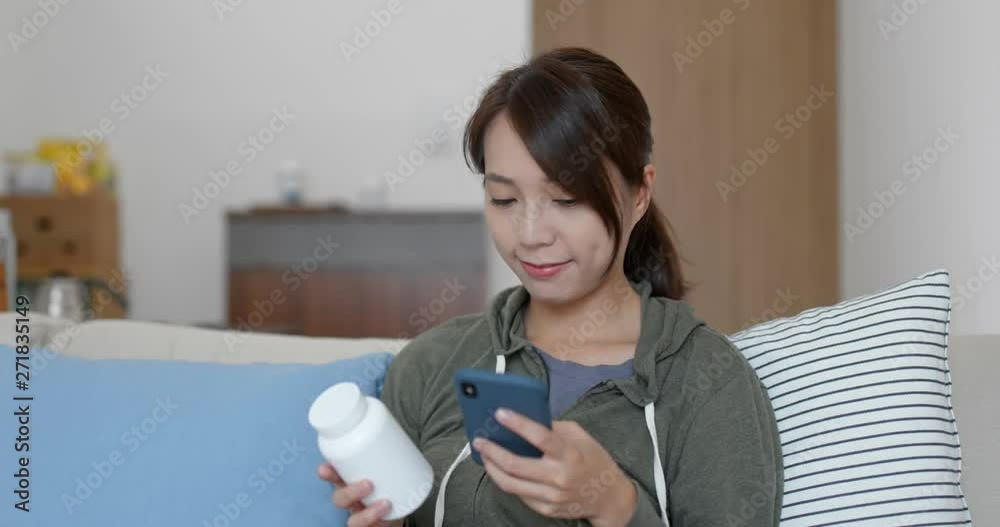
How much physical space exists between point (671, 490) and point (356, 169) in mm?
4767

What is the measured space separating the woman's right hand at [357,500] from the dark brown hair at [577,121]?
0.39m

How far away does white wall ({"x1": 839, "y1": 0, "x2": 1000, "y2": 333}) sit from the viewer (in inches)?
73.7

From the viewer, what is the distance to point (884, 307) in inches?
48.4

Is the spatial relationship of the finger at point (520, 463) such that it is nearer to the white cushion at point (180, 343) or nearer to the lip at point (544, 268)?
the lip at point (544, 268)

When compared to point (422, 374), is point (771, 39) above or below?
above

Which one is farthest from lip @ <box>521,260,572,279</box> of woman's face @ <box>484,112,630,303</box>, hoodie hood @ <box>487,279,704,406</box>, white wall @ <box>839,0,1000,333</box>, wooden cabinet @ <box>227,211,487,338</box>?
wooden cabinet @ <box>227,211,487,338</box>

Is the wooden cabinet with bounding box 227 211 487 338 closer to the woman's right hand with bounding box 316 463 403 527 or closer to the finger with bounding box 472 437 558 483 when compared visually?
the woman's right hand with bounding box 316 463 403 527

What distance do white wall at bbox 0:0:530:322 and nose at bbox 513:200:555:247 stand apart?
4.54m

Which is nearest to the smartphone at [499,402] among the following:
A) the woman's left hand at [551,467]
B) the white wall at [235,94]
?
the woman's left hand at [551,467]

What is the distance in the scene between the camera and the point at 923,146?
234 cm

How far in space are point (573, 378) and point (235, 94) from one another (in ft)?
16.0

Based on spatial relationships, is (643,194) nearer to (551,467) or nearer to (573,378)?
(573,378)

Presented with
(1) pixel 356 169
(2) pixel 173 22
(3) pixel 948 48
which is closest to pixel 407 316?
(1) pixel 356 169

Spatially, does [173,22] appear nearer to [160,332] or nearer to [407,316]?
[407,316]
